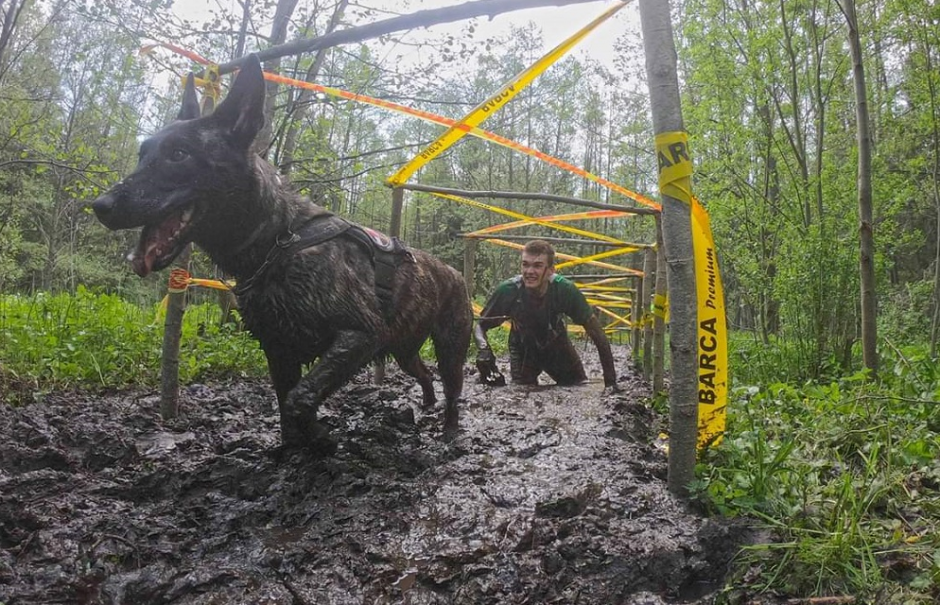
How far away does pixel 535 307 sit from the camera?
6.27m

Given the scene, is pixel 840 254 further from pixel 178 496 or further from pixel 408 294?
pixel 178 496

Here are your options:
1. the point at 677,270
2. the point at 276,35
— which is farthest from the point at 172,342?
the point at 276,35

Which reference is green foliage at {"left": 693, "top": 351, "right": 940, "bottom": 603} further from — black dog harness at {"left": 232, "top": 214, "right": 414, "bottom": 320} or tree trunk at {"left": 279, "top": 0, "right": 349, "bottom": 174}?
tree trunk at {"left": 279, "top": 0, "right": 349, "bottom": 174}

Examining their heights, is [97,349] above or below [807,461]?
above

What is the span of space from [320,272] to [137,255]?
30.4 inches

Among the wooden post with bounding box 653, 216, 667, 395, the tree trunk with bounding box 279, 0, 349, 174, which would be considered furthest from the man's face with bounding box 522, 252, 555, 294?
the tree trunk with bounding box 279, 0, 349, 174

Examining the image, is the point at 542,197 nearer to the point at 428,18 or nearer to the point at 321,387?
the point at 428,18

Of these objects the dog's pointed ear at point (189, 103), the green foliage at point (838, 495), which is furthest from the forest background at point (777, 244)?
the dog's pointed ear at point (189, 103)

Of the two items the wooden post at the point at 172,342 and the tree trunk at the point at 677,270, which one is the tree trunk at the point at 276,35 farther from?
the tree trunk at the point at 677,270

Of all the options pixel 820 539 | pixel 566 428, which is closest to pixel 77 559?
pixel 820 539

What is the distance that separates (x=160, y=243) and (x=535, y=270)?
3.91m

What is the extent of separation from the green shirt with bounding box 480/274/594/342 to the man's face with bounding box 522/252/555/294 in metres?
0.30

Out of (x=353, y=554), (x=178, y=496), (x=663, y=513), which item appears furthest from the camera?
(x=178, y=496)

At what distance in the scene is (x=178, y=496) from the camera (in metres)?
2.32
